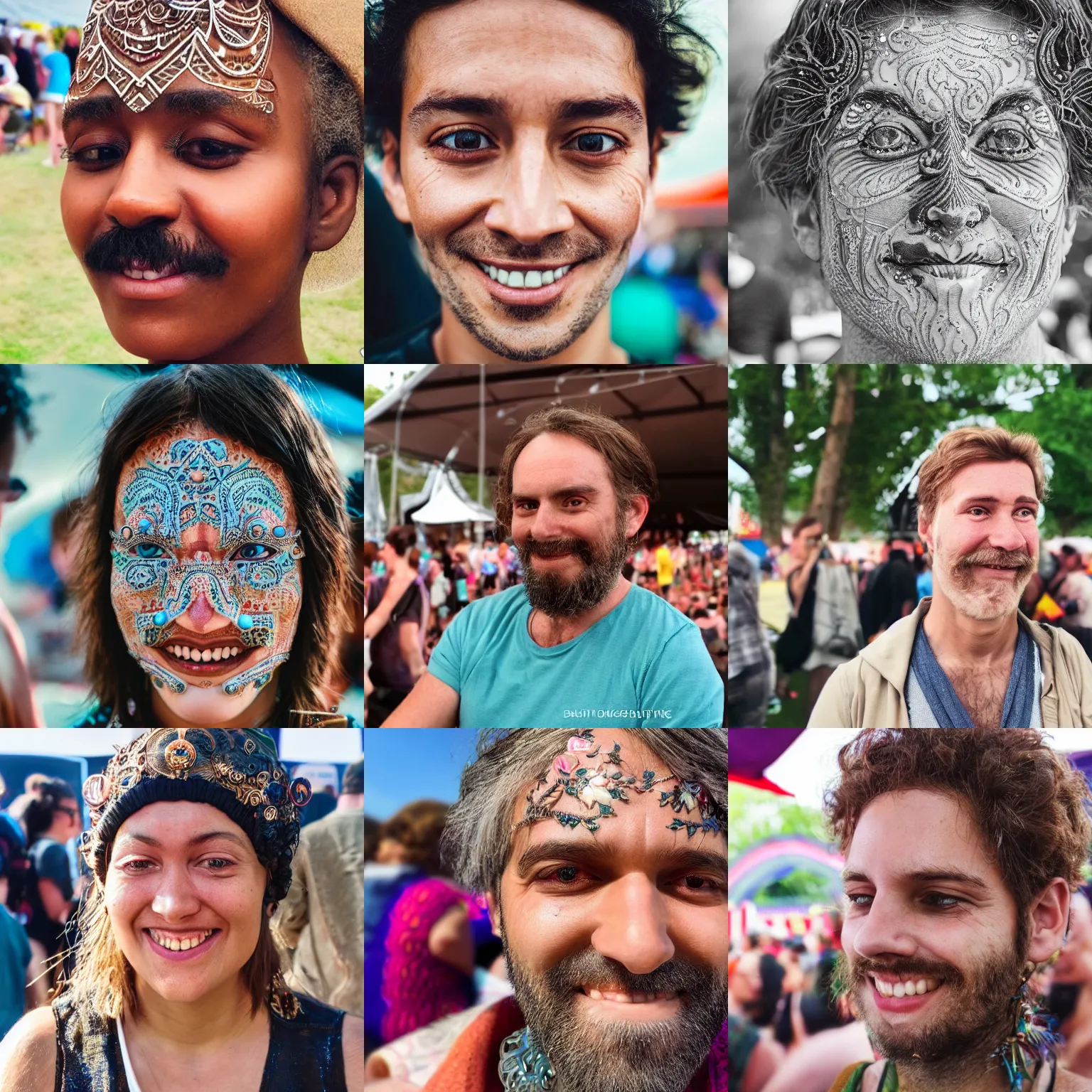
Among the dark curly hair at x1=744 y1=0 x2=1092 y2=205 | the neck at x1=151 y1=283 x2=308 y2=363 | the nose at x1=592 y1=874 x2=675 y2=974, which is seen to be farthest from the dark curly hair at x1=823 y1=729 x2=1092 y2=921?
the neck at x1=151 y1=283 x2=308 y2=363

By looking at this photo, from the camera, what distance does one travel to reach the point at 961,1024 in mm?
3436

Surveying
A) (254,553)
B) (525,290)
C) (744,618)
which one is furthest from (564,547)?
(254,553)

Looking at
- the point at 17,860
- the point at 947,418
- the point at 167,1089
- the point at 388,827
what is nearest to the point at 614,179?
the point at 947,418

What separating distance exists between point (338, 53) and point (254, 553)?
162cm

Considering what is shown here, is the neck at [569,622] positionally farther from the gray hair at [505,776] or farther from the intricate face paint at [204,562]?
the intricate face paint at [204,562]

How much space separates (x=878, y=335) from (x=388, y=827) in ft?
7.29

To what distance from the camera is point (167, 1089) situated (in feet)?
11.5

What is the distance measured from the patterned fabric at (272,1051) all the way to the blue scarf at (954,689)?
2.10 metres

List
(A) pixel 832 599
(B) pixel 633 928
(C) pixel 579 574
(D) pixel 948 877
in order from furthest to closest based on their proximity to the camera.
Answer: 1. (A) pixel 832 599
2. (C) pixel 579 574
3. (D) pixel 948 877
4. (B) pixel 633 928

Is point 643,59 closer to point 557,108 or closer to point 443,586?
point 557,108

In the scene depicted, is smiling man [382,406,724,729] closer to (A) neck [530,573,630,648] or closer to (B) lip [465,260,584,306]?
(A) neck [530,573,630,648]

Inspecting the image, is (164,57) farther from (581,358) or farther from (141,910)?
(141,910)

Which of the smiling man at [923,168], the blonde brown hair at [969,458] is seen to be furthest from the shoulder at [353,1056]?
the smiling man at [923,168]

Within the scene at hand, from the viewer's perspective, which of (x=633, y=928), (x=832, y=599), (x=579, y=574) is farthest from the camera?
(x=832, y=599)
